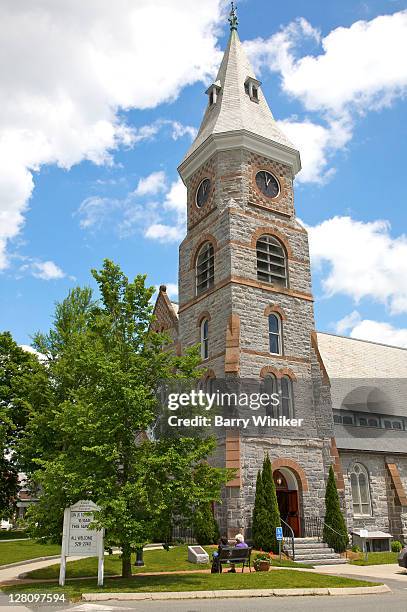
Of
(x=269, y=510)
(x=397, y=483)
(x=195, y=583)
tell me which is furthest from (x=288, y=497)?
(x=195, y=583)

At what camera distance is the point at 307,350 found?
85.3 ft

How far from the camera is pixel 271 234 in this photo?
1081 inches

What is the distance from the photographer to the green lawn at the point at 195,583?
41.1 ft

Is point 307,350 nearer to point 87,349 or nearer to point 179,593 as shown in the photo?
point 87,349

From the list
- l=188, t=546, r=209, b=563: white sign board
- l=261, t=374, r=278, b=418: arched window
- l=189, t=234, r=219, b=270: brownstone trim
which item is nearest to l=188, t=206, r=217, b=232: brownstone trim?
l=189, t=234, r=219, b=270: brownstone trim

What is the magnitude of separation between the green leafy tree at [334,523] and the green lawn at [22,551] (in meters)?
11.3

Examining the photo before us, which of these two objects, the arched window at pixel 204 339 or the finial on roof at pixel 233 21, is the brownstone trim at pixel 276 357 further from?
the finial on roof at pixel 233 21

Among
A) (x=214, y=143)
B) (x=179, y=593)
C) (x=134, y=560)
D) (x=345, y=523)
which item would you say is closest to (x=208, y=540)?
(x=134, y=560)

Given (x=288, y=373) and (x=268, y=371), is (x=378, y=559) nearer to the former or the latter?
(x=288, y=373)

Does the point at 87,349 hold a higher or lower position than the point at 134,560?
higher

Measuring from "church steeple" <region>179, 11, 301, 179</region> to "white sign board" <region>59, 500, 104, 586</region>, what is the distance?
20.2m

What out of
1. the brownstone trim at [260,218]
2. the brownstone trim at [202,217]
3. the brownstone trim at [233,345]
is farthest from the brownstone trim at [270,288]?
the brownstone trim at [202,217]

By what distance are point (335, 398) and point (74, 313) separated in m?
15.4

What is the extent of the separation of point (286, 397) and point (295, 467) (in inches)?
125
